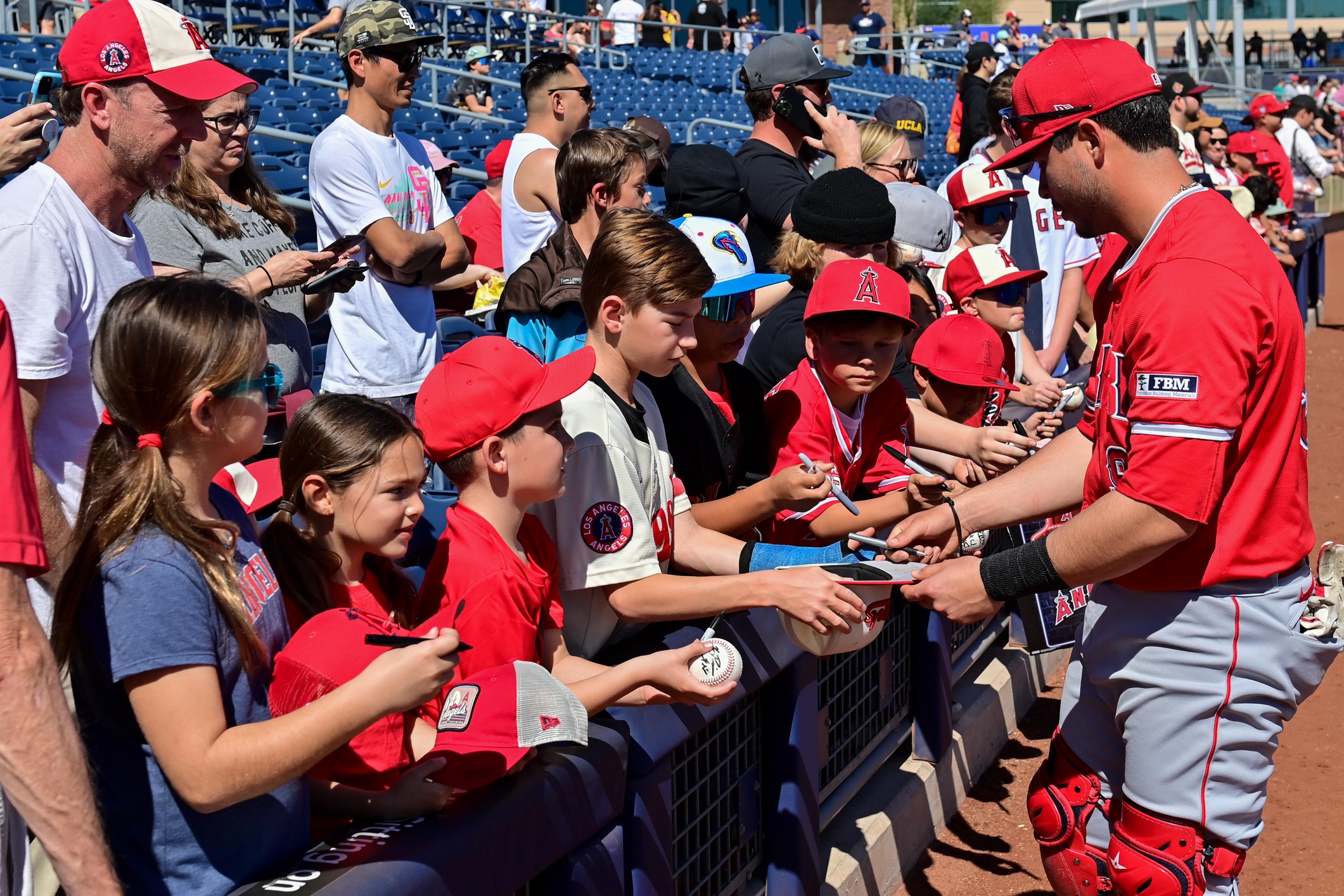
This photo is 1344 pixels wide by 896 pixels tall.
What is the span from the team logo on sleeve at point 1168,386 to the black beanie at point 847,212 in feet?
5.49

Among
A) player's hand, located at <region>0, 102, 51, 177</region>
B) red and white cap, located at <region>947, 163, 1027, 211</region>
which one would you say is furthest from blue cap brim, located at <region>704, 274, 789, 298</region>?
red and white cap, located at <region>947, 163, 1027, 211</region>

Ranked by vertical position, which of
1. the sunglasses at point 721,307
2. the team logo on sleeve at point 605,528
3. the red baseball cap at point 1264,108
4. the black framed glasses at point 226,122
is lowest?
the team logo on sleeve at point 605,528

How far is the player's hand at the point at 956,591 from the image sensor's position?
2908 mm

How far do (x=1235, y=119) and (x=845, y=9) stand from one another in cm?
1542

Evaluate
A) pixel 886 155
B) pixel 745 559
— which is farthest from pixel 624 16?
pixel 745 559

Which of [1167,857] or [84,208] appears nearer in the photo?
[84,208]

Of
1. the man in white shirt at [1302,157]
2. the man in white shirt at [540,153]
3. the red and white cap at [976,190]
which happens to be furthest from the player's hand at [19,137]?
the man in white shirt at [1302,157]

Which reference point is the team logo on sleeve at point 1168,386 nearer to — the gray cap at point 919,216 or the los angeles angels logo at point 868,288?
the los angeles angels logo at point 868,288

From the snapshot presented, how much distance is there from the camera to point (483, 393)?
99.2 inches

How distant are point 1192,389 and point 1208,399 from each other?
3cm

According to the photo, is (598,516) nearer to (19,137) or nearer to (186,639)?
(186,639)

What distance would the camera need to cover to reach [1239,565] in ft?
8.52

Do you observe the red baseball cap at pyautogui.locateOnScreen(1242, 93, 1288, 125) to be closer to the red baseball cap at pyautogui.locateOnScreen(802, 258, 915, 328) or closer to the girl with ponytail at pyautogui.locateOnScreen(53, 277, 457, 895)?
the red baseball cap at pyautogui.locateOnScreen(802, 258, 915, 328)

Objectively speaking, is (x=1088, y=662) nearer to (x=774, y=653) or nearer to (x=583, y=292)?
(x=774, y=653)
